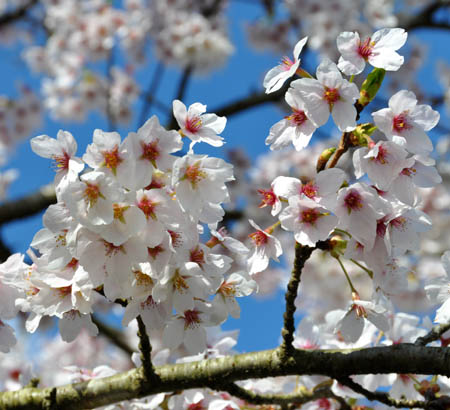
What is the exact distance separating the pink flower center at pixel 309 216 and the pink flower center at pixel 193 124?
1.19 ft

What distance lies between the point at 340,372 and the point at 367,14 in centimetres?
644

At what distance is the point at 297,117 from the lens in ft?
4.74

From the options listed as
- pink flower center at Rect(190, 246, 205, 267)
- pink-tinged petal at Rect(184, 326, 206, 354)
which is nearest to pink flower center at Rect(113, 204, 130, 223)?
pink flower center at Rect(190, 246, 205, 267)

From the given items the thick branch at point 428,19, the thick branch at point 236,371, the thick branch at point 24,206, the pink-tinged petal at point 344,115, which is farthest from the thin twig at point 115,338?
the thick branch at point 428,19

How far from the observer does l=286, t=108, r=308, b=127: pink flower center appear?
144 cm

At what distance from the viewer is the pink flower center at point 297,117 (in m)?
1.44

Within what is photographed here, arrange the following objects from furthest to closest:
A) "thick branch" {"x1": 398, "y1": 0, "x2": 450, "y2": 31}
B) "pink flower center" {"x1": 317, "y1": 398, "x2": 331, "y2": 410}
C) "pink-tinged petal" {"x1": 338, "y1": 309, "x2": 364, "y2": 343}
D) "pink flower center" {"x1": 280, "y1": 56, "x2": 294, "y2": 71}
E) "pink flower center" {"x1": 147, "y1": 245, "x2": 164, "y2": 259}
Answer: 1. "thick branch" {"x1": 398, "y1": 0, "x2": 450, "y2": 31}
2. "pink flower center" {"x1": 317, "y1": 398, "x2": 331, "y2": 410}
3. "pink-tinged petal" {"x1": 338, "y1": 309, "x2": 364, "y2": 343}
4. "pink flower center" {"x1": 280, "y1": 56, "x2": 294, "y2": 71}
5. "pink flower center" {"x1": 147, "y1": 245, "x2": 164, "y2": 259}

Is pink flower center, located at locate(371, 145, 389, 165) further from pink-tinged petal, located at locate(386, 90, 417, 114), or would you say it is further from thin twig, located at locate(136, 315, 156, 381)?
thin twig, located at locate(136, 315, 156, 381)

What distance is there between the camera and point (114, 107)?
7.70 meters

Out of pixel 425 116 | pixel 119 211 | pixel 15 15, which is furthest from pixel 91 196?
pixel 15 15

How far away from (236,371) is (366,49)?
1.04 m

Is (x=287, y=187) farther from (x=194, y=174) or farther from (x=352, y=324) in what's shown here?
(x=352, y=324)

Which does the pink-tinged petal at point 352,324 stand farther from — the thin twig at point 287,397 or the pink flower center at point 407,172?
the pink flower center at point 407,172

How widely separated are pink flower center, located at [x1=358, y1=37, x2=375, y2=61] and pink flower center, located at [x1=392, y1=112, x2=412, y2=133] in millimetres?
190
